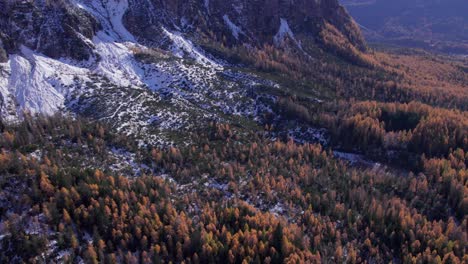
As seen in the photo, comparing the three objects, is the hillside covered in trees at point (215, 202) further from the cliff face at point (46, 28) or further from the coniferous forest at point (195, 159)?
the cliff face at point (46, 28)

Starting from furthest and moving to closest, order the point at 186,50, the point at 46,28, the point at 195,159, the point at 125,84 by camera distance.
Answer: the point at 186,50 → the point at 125,84 → the point at 46,28 → the point at 195,159

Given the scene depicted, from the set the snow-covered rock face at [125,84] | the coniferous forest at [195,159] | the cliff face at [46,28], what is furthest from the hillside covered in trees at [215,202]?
the cliff face at [46,28]

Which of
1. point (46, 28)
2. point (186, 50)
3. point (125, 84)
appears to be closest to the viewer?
point (46, 28)

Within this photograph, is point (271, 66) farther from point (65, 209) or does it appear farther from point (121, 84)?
point (65, 209)

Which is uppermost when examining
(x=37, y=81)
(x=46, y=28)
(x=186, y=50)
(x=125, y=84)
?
(x=46, y=28)

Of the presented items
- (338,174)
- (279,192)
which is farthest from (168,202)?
(338,174)

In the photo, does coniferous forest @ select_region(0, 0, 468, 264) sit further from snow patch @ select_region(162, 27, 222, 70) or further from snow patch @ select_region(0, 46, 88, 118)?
snow patch @ select_region(162, 27, 222, 70)

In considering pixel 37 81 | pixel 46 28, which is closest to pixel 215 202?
pixel 37 81

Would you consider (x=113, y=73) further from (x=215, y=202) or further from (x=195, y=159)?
(x=215, y=202)

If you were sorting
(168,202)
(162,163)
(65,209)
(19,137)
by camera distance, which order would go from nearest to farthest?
1. (65,209)
2. (168,202)
3. (19,137)
4. (162,163)

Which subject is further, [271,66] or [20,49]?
[271,66]
